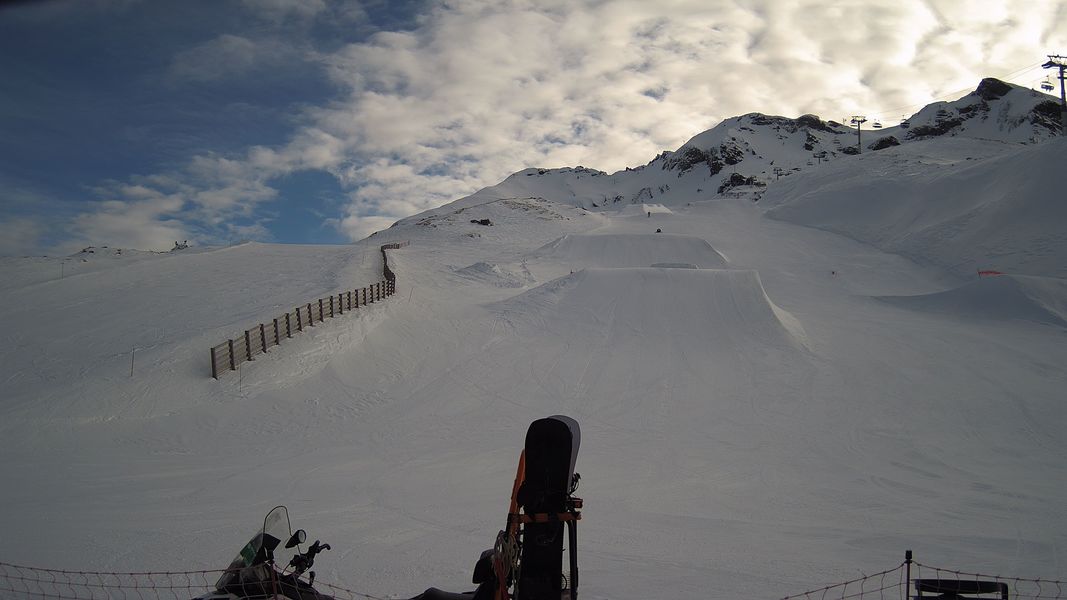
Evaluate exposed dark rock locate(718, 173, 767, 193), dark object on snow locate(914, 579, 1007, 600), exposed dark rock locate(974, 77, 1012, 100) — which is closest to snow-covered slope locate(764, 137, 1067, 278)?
dark object on snow locate(914, 579, 1007, 600)

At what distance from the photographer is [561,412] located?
1527 cm

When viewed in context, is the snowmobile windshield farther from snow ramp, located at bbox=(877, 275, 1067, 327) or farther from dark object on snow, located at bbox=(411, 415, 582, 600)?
snow ramp, located at bbox=(877, 275, 1067, 327)

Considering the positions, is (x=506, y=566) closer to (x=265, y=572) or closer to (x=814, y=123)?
(x=265, y=572)

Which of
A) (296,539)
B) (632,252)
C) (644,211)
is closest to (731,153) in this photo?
(644,211)

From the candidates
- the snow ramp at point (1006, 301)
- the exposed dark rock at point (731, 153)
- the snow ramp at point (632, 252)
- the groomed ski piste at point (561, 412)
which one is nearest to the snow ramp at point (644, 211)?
the snow ramp at point (632, 252)

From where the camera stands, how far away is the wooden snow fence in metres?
16.3

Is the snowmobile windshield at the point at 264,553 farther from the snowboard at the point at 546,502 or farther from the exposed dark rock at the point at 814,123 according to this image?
the exposed dark rock at the point at 814,123

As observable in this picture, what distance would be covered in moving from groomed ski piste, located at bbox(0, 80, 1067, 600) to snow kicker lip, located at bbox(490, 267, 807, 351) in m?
0.11

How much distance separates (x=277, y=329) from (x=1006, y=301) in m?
28.2

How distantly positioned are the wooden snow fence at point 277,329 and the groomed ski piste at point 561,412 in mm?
449

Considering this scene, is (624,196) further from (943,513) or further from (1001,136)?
(943,513)

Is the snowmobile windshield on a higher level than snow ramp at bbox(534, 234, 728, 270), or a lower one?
lower

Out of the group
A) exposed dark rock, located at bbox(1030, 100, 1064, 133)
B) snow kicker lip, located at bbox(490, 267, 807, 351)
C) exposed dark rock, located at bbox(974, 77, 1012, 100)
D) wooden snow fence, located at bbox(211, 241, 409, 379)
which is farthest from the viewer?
exposed dark rock, located at bbox(974, 77, 1012, 100)

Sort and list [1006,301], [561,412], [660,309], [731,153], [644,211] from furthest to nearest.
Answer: [731,153] < [644,211] < [1006,301] < [660,309] < [561,412]
